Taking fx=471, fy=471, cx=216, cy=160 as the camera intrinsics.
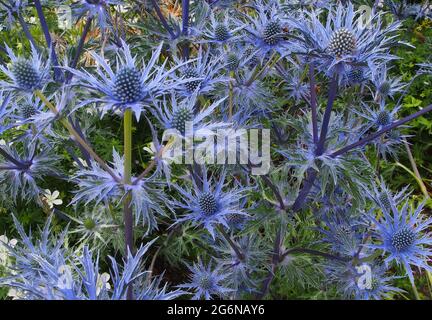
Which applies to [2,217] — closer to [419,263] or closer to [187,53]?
[187,53]

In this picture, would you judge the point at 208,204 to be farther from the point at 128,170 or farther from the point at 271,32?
the point at 271,32

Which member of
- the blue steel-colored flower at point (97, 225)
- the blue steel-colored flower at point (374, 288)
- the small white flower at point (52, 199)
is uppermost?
the small white flower at point (52, 199)

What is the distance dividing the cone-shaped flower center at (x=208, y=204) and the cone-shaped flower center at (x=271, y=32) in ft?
1.67

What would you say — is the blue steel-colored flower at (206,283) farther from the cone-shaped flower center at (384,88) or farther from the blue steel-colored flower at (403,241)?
the cone-shaped flower center at (384,88)

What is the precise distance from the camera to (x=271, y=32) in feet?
4.76

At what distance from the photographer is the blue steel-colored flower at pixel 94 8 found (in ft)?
4.86

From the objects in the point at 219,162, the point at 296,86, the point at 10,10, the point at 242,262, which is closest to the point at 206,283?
the point at 242,262

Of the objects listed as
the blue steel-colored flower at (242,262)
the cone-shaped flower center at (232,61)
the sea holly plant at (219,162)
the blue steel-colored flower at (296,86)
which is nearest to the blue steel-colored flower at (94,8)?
the sea holly plant at (219,162)

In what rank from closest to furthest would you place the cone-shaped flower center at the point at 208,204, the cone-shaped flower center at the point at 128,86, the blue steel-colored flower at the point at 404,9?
the cone-shaped flower center at the point at 128,86
the cone-shaped flower center at the point at 208,204
the blue steel-colored flower at the point at 404,9

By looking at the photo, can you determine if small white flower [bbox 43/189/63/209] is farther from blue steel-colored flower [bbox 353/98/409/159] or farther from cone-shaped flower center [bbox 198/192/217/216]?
blue steel-colored flower [bbox 353/98/409/159]

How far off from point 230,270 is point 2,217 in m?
1.03

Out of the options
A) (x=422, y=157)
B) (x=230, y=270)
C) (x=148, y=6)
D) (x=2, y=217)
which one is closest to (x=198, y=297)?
(x=230, y=270)

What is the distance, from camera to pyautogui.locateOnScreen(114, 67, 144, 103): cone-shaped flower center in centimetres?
104

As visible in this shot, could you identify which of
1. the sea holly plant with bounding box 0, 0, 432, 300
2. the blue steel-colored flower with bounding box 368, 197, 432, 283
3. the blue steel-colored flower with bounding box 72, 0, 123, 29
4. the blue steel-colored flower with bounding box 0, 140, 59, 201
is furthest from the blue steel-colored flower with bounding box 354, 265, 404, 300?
the blue steel-colored flower with bounding box 72, 0, 123, 29
